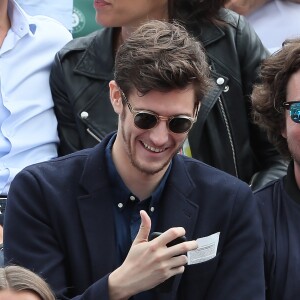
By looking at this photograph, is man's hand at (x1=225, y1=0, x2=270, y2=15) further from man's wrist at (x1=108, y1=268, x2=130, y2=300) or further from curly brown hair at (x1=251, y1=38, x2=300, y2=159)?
man's wrist at (x1=108, y1=268, x2=130, y2=300)

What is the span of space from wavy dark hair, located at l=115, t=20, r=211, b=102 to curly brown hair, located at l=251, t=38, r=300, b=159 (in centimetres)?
49

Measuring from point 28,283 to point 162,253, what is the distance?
50cm

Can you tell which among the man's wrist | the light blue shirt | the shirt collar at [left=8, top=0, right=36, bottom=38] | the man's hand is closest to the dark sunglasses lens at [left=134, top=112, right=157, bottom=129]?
the man's wrist

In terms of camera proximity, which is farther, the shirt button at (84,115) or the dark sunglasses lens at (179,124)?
the shirt button at (84,115)

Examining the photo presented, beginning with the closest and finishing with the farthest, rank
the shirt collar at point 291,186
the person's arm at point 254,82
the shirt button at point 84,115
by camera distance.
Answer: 1. the shirt collar at point 291,186
2. the shirt button at point 84,115
3. the person's arm at point 254,82

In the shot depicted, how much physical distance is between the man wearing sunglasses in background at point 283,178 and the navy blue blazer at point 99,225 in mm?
178

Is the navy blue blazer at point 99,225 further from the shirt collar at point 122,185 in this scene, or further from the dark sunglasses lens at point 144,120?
the dark sunglasses lens at point 144,120

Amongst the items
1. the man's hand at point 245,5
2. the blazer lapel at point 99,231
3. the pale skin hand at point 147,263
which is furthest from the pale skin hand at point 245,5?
the pale skin hand at point 147,263

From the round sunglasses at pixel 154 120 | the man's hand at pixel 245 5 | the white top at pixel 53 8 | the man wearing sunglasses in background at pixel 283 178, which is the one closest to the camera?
the round sunglasses at pixel 154 120

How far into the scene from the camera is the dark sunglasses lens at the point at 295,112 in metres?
3.29

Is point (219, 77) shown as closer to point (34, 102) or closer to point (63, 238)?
point (34, 102)

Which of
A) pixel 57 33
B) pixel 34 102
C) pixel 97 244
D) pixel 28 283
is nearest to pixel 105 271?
pixel 97 244

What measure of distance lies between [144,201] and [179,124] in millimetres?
292

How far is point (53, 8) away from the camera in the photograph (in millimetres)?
4395
